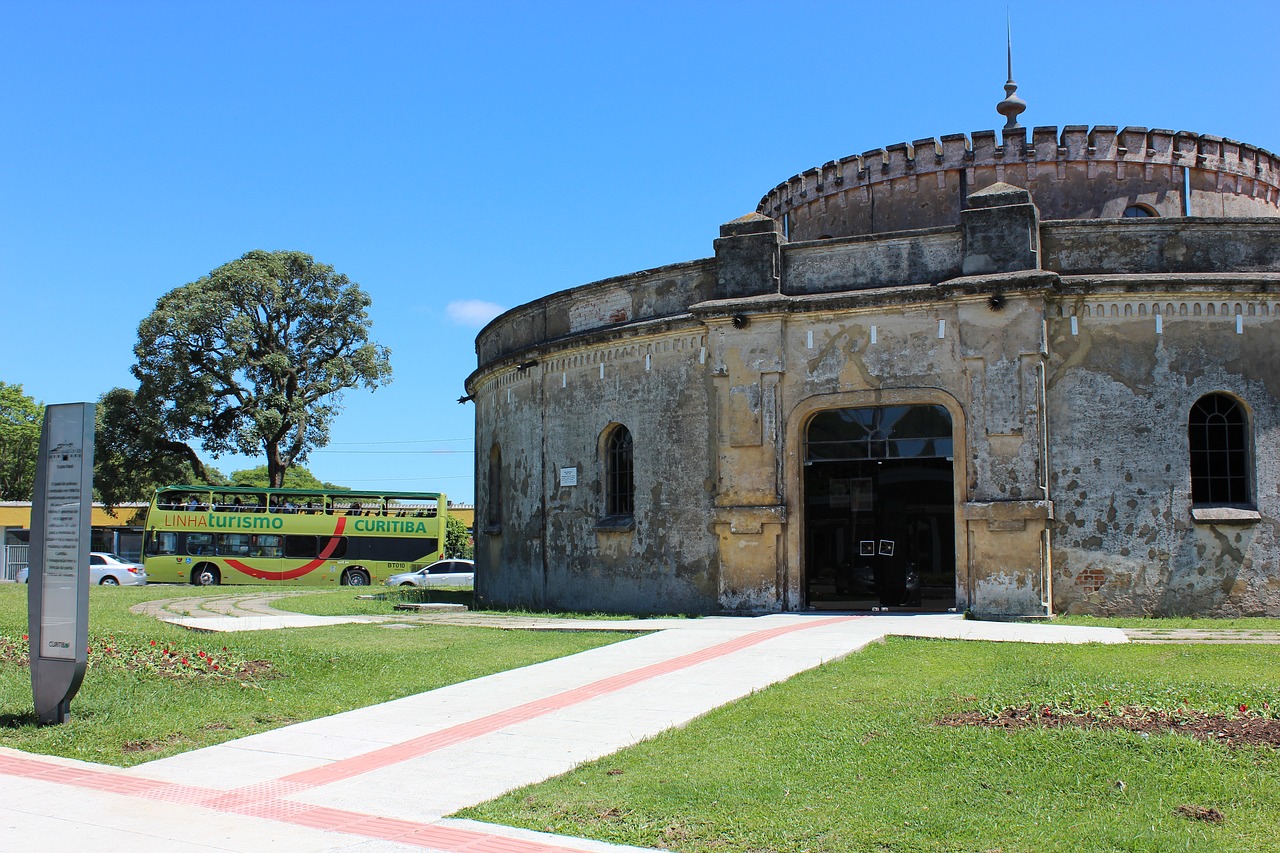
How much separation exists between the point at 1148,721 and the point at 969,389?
941cm

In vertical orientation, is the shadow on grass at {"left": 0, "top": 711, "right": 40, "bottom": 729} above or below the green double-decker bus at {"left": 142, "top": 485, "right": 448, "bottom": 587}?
below

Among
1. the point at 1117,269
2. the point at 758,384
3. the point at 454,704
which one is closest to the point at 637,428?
the point at 758,384

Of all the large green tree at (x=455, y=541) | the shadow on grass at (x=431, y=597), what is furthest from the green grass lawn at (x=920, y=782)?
the large green tree at (x=455, y=541)

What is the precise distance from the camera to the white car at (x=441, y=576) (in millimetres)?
39812

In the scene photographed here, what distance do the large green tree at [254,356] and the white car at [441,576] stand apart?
9076 mm

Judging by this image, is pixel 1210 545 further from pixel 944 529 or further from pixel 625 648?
pixel 625 648

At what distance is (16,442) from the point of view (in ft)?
207

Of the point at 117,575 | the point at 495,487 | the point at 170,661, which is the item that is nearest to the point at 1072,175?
the point at 495,487

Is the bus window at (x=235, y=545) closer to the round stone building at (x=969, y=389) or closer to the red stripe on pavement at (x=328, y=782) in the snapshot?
the round stone building at (x=969, y=389)

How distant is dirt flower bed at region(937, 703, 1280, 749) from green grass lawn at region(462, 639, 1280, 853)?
182 millimetres

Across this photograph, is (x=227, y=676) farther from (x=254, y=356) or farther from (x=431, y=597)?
(x=254, y=356)

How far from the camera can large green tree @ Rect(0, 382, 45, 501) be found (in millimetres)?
62375

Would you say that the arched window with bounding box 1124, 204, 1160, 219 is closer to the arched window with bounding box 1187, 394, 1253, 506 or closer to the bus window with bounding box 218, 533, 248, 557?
the arched window with bounding box 1187, 394, 1253, 506

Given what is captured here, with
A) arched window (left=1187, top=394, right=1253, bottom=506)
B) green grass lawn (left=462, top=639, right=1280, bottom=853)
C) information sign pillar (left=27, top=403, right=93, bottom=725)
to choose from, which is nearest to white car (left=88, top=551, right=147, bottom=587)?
information sign pillar (left=27, top=403, right=93, bottom=725)
